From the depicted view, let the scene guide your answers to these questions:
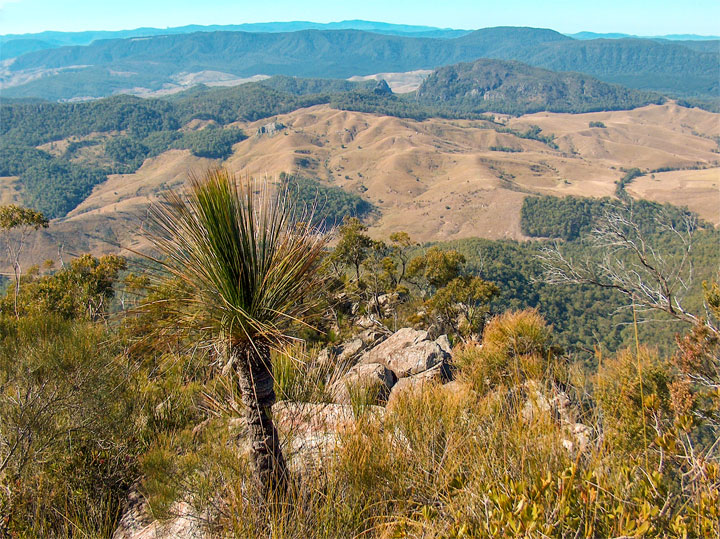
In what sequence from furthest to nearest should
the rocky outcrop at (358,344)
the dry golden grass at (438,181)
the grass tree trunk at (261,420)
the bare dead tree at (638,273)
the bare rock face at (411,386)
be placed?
the dry golden grass at (438,181) < the rocky outcrop at (358,344) < the bare dead tree at (638,273) < the bare rock face at (411,386) < the grass tree trunk at (261,420)

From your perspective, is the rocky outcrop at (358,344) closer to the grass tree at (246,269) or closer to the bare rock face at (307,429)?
the bare rock face at (307,429)

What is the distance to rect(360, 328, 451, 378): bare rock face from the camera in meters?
10.2

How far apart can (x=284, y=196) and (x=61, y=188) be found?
207 meters

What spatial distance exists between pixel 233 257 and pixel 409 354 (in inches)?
314

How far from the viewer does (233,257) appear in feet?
11.5

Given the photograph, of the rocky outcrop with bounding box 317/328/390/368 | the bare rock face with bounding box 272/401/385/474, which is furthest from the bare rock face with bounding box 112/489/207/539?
the rocky outcrop with bounding box 317/328/390/368

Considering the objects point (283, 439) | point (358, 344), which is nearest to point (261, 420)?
point (283, 439)

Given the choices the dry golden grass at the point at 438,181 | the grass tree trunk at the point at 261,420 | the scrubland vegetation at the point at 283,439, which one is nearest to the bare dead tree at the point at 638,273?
the scrubland vegetation at the point at 283,439

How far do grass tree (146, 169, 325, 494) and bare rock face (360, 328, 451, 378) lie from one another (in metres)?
6.32

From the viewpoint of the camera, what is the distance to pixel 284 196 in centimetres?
436

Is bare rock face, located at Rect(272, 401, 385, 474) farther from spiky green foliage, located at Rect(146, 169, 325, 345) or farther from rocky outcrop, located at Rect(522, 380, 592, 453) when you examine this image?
rocky outcrop, located at Rect(522, 380, 592, 453)

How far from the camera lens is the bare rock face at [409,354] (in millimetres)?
10195

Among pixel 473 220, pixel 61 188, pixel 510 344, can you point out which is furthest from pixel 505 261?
pixel 61 188

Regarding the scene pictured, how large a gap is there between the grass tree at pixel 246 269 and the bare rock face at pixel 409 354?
632cm
